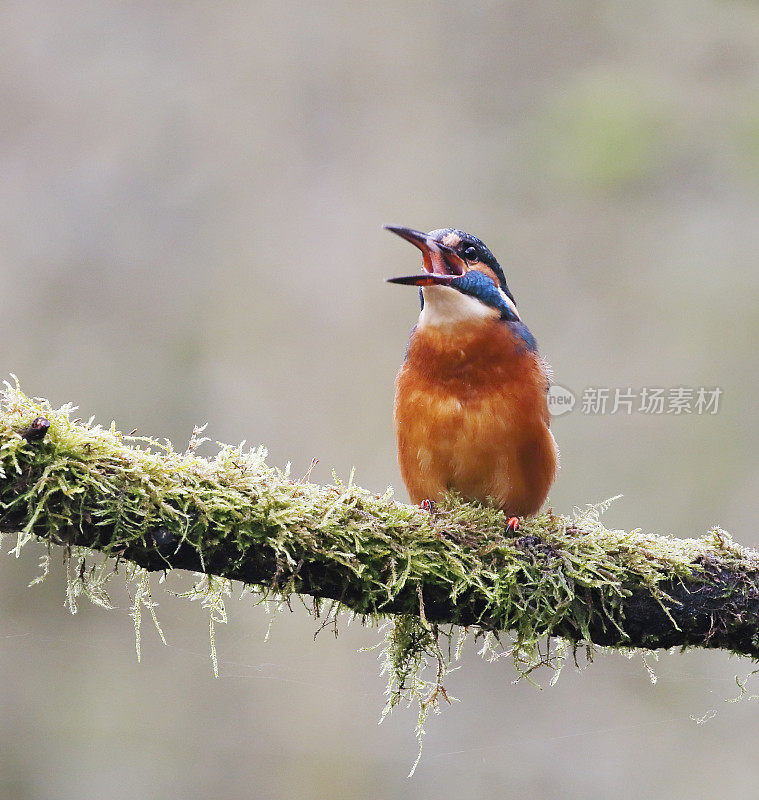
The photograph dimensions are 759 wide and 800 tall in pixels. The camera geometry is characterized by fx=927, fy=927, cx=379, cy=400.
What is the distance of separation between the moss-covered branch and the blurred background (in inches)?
125

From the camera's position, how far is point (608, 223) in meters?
6.45

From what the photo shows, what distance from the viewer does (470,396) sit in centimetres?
290

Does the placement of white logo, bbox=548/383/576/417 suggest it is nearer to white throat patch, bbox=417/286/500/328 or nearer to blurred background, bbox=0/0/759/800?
white throat patch, bbox=417/286/500/328

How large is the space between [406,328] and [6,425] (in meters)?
4.39

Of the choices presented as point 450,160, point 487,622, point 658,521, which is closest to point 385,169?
point 450,160

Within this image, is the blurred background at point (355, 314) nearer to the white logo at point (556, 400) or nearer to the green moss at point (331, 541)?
the white logo at point (556, 400)

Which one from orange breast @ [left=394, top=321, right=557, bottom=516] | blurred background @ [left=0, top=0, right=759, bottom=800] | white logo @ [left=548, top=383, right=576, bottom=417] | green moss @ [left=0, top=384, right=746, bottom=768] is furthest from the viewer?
blurred background @ [left=0, top=0, right=759, bottom=800]

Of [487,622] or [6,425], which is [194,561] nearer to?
[6,425]

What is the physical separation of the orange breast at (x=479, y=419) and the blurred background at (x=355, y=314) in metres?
2.73

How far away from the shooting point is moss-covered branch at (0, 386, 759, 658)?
1909mm

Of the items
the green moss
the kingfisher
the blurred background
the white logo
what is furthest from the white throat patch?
the blurred background

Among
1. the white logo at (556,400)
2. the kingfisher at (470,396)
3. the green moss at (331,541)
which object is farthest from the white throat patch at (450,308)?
the green moss at (331,541)

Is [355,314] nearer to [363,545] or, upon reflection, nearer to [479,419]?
[479,419]

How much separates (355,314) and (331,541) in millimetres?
4264
